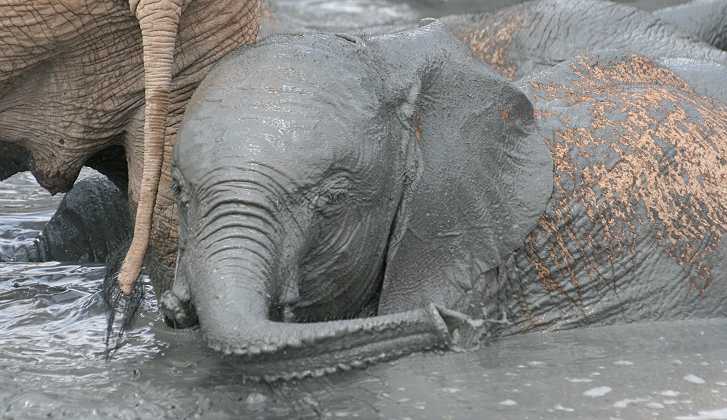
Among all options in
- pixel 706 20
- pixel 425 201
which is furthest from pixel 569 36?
pixel 425 201

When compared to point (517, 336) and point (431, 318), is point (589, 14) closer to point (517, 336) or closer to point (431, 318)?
point (517, 336)

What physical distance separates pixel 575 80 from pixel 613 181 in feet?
1.88

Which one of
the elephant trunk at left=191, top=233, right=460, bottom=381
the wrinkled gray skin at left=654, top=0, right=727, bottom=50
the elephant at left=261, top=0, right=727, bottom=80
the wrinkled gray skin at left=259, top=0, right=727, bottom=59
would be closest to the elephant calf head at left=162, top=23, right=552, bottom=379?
the elephant trunk at left=191, top=233, right=460, bottom=381

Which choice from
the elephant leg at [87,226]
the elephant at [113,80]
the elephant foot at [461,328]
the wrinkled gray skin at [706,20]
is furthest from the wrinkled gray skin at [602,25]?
the elephant foot at [461,328]

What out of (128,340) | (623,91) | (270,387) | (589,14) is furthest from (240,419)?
(589,14)

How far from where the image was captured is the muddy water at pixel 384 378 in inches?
138

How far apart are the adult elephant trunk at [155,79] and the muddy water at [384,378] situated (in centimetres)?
36

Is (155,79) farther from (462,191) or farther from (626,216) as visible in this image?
(626,216)

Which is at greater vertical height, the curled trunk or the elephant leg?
the elephant leg

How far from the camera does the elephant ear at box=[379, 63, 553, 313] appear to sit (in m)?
3.91

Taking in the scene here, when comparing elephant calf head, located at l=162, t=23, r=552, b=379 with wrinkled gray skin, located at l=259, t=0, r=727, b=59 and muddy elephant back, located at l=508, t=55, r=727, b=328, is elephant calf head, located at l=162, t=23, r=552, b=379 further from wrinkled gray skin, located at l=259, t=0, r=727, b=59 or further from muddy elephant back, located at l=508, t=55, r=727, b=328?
wrinkled gray skin, located at l=259, t=0, r=727, b=59

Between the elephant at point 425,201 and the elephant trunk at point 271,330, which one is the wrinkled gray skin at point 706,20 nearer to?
the elephant at point 425,201

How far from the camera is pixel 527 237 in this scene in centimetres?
423

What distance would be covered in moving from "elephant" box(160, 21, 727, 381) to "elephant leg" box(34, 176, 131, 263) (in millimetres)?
1621
